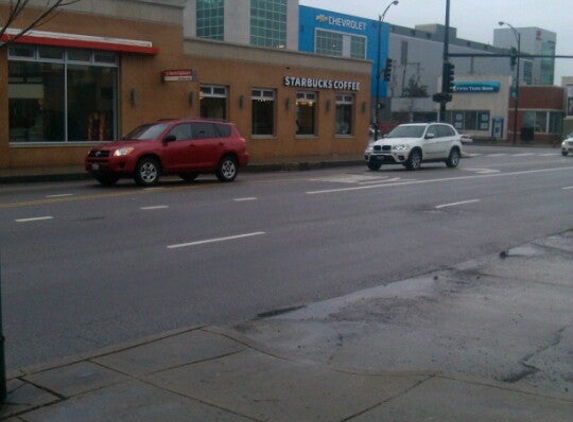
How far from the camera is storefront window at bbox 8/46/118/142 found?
82.5 feet

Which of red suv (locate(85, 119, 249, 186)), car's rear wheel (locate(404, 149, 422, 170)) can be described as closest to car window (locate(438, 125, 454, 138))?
car's rear wheel (locate(404, 149, 422, 170))

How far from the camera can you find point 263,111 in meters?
34.4

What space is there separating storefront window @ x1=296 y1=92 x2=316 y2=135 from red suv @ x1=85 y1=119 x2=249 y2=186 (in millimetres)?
13029

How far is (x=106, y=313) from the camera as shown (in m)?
7.93


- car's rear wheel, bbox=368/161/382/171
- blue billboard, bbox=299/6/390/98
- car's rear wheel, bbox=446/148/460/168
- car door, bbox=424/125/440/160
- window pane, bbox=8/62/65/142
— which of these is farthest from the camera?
blue billboard, bbox=299/6/390/98

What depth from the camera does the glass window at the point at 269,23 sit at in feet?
246

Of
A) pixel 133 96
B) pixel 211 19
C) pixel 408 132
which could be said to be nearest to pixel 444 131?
pixel 408 132

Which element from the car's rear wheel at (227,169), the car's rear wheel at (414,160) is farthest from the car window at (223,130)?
the car's rear wheel at (414,160)

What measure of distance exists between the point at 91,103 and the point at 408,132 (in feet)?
37.9

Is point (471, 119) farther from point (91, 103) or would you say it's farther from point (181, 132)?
point (181, 132)

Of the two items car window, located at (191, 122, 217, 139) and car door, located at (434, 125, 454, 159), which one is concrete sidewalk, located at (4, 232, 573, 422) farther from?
car door, located at (434, 125, 454, 159)

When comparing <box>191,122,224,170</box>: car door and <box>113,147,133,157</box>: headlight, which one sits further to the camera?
<box>191,122,224,170</box>: car door

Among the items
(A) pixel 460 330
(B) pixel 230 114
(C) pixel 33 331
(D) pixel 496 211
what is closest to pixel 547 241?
(D) pixel 496 211

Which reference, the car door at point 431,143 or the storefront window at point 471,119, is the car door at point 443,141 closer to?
the car door at point 431,143
